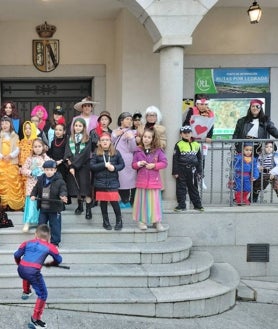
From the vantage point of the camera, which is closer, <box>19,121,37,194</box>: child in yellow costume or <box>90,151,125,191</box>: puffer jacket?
<box>90,151,125,191</box>: puffer jacket

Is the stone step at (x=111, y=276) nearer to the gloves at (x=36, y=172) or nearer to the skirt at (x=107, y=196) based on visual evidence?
the skirt at (x=107, y=196)

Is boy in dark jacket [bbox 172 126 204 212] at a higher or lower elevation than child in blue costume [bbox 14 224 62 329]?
higher

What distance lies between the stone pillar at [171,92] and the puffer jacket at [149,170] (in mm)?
752

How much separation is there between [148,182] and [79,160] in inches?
40.9

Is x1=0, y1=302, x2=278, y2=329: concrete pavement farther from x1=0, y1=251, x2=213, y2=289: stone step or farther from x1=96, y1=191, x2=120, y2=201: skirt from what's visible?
x1=96, y1=191, x2=120, y2=201: skirt

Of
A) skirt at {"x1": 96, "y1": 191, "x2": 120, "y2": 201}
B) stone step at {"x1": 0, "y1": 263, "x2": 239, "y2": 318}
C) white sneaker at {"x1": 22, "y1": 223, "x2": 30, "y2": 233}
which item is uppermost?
skirt at {"x1": 96, "y1": 191, "x2": 120, "y2": 201}

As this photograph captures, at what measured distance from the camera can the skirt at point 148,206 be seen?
22.8ft

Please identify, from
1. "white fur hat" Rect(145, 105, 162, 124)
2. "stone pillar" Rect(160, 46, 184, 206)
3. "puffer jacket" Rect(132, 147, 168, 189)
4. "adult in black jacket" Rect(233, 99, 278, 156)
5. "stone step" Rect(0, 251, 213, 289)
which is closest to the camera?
→ "stone step" Rect(0, 251, 213, 289)

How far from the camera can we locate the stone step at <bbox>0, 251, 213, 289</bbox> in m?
6.06

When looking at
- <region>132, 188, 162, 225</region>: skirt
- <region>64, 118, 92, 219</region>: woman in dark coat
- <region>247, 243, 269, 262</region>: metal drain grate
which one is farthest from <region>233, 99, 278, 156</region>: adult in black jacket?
<region>64, 118, 92, 219</region>: woman in dark coat

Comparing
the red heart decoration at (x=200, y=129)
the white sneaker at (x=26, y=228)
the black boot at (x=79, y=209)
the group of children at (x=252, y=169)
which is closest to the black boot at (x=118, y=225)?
the black boot at (x=79, y=209)

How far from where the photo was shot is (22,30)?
1024 centimetres

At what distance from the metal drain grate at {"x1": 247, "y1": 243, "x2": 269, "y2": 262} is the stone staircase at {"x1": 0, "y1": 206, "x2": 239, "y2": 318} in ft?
2.27

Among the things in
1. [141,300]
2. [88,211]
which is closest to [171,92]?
[88,211]
